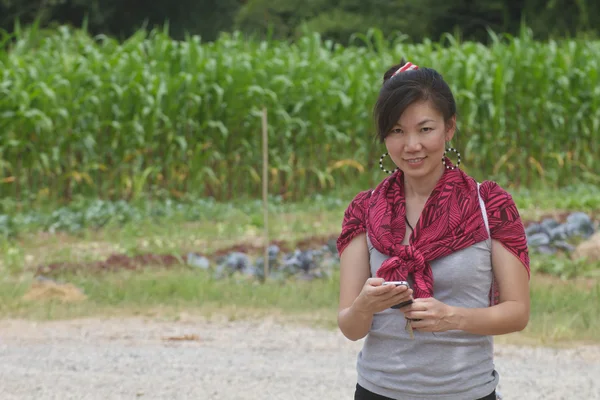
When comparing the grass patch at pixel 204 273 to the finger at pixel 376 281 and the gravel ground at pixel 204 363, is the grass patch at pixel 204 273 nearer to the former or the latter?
the gravel ground at pixel 204 363

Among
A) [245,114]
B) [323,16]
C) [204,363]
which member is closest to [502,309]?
[204,363]

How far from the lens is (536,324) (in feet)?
16.8

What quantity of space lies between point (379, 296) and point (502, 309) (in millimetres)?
289

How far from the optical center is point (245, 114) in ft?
32.1

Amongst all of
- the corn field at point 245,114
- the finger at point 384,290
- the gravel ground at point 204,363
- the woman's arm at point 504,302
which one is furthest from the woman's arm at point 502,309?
the corn field at point 245,114

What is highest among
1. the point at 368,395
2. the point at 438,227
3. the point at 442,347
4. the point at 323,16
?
the point at 323,16

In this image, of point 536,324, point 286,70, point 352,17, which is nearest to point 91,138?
point 286,70

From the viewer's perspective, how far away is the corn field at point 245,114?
9242mm

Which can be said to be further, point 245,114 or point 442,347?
point 245,114

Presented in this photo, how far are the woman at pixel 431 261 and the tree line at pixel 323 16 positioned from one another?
59.1ft

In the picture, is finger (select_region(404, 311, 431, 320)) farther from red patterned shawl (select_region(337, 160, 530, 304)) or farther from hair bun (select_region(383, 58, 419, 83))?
hair bun (select_region(383, 58, 419, 83))

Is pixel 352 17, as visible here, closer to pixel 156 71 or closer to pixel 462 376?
pixel 156 71

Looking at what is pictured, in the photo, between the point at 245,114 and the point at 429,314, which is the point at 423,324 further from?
the point at 245,114

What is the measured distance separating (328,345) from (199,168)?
5007mm
